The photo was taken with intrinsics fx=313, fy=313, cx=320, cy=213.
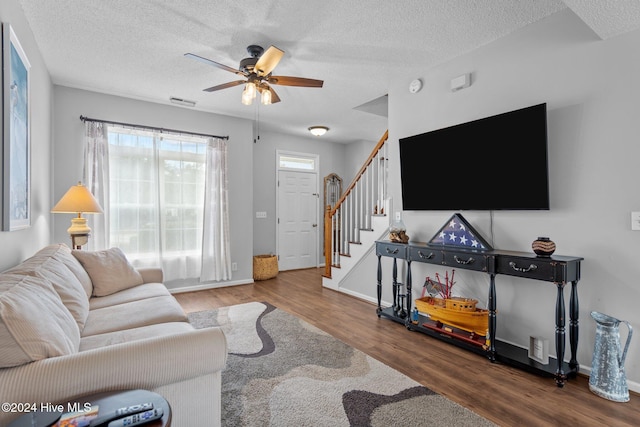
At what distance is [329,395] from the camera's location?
6.59 feet

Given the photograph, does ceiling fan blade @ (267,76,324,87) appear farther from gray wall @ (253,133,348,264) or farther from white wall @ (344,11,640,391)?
gray wall @ (253,133,348,264)

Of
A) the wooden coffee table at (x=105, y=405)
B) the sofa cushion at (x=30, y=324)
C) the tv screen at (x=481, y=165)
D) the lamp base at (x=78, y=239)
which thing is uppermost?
the tv screen at (x=481, y=165)

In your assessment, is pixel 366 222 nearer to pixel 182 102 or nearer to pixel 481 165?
pixel 481 165

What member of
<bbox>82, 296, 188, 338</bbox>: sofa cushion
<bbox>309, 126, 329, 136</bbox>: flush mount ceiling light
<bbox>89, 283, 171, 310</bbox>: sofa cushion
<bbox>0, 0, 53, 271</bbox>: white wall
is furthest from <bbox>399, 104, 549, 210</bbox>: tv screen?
<bbox>0, 0, 53, 271</bbox>: white wall

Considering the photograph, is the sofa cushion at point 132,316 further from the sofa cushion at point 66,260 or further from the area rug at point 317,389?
the area rug at point 317,389

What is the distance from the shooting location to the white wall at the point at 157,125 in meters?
3.82

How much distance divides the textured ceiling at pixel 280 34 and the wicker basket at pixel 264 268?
284 centimetres

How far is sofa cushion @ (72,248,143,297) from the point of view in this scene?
2701mm

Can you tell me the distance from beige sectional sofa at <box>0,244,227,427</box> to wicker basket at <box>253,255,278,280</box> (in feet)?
11.0

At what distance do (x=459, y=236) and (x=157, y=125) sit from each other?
415 cm

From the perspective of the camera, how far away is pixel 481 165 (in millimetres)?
2795

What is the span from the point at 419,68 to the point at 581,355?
9.67ft

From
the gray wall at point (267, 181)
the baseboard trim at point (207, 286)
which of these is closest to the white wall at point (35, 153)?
the baseboard trim at point (207, 286)

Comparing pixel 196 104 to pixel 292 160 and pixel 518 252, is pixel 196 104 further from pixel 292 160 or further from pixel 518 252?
pixel 518 252
